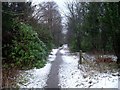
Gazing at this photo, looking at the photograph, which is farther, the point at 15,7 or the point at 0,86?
the point at 15,7

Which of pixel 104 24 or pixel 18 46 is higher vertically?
pixel 104 24

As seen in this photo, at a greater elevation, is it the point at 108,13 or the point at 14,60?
the point at 108,13

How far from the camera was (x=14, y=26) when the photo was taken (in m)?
18.8

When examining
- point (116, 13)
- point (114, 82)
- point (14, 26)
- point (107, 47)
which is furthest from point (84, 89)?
point (107, 47)

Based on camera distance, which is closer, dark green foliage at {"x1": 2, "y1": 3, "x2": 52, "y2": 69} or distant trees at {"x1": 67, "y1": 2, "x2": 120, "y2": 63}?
distant trees at {"x1": 67, "y1": 2, "x2": 120, "y2": 63}

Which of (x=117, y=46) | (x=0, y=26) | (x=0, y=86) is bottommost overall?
(x=0, y=86)

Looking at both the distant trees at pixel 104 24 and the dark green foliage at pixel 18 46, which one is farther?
the dark green foliage at pixel 18 46

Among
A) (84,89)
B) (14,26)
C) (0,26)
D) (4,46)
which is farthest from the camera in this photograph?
(14,26)

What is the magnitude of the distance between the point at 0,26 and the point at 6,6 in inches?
54.0

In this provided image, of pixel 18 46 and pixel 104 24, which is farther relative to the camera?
pixel 18 46

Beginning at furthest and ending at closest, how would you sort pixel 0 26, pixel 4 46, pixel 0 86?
pixel 4 46 → pixel 0 26 → pixel 0 86

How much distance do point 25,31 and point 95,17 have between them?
16.8 feet

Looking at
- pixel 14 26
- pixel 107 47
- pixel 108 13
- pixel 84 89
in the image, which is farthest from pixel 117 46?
pixel 84 89

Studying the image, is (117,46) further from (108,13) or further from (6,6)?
(6,6)
